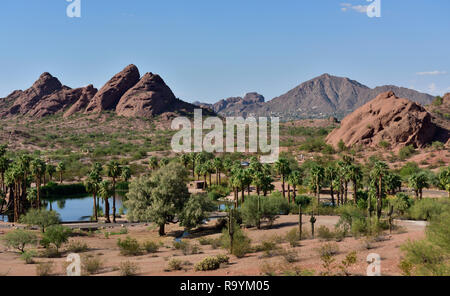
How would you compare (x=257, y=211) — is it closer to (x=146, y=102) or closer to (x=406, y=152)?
(x=406, y=152)

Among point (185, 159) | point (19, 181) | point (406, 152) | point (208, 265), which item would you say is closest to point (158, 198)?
point (208, 265)

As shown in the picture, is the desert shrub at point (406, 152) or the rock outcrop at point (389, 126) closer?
the desert shrub at point (406, 152)

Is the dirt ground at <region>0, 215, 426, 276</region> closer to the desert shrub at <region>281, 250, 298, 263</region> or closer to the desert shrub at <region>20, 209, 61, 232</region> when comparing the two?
the desert shrub at <region>281, 250, 298, 263</region>

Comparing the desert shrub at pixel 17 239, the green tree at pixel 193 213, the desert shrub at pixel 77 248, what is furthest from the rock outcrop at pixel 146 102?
the desert shrub at pixel 77 248

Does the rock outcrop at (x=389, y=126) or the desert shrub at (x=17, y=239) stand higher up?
the rock outcrop at (x=389, y=126)

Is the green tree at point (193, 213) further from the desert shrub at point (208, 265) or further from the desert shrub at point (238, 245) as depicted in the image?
the desert shrub at point (208, 265)

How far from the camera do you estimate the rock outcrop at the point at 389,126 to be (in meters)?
105

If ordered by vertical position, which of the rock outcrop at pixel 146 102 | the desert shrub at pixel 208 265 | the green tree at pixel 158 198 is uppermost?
the rock outcrop at pixel 146 102

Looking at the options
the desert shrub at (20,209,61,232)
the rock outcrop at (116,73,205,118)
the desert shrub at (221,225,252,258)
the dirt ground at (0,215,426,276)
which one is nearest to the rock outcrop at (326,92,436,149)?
the dirt ground at (0,215,426,276)

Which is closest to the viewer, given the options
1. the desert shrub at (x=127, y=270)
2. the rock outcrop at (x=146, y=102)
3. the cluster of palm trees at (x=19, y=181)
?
the desert shrub at (x=127, y=270)

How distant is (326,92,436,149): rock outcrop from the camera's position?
105m
